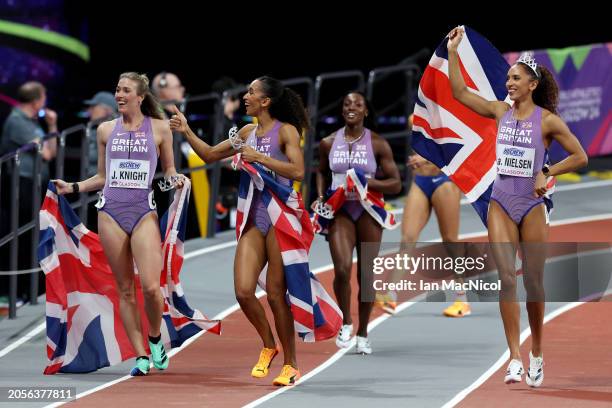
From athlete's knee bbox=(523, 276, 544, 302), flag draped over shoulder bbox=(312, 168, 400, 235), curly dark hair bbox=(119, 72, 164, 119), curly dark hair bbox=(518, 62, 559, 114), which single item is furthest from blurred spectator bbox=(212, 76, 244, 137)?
athlete's knee bbox=(523, 276, 544, 302)

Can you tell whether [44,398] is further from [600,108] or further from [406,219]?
[600,108]

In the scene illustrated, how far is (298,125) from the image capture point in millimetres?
10617

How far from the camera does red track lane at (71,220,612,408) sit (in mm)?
9797

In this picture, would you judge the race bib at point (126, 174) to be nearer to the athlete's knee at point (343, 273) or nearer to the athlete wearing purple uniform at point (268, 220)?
the athlete wearing purple uniform at point (268, 220)

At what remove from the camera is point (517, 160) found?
10.1 metres

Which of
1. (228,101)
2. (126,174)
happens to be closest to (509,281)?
(126,174)

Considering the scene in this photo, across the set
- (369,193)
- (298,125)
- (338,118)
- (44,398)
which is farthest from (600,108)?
(44,398)

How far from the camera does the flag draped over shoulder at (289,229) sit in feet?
34.1

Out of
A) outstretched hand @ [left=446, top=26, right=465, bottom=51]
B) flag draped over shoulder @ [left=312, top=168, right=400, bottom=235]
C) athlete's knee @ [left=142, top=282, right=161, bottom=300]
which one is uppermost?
outstretched hand @ [left=446, top=26, right=465, bottom=51]

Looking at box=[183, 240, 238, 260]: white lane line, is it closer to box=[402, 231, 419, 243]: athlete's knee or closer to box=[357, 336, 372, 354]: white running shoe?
box=[402, 231, 419, 243]: athlete's knee

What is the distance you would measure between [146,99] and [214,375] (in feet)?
6.47

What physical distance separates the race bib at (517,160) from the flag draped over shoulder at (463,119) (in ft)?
3.75

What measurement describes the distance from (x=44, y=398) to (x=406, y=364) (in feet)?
9.15

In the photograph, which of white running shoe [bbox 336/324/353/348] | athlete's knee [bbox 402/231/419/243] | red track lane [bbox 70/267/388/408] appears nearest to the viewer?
red track lane [bbox 70/267/388/408]
